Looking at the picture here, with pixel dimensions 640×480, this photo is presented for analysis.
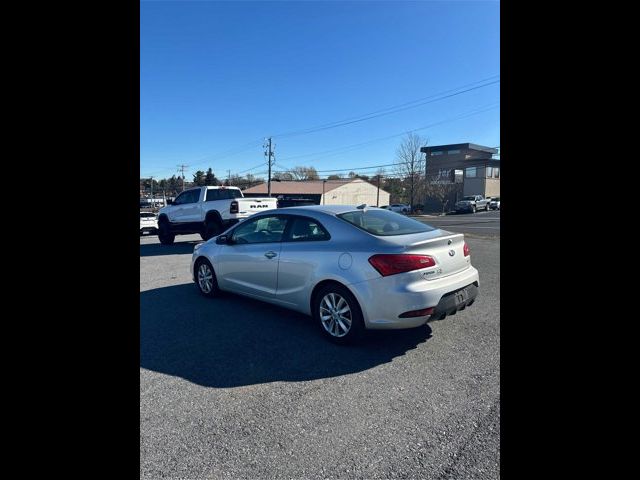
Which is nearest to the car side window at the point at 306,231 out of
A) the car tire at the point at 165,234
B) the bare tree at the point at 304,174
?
the car tire at the point at 165,234

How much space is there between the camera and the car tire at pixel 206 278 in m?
5.82

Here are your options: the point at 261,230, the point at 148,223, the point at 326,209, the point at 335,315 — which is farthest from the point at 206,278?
the point at 148,223

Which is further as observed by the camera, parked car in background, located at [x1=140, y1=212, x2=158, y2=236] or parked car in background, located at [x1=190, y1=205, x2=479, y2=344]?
parked car in background, located at [x1=140, y1=212, x2=158, y2=236]

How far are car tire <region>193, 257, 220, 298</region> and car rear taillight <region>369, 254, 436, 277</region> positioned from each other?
10.1ft

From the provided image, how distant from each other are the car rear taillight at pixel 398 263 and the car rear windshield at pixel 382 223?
17.1 inches

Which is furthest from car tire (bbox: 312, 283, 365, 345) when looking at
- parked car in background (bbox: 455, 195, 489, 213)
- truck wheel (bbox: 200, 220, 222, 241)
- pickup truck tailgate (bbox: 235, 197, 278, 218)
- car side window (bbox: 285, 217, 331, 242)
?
parked car in background (bbox: 455, 195, 489, 213)

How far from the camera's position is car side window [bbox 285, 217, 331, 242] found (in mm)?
4359

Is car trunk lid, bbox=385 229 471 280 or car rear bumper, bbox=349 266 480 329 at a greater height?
car trunk lid, bbox=385 229 471 280

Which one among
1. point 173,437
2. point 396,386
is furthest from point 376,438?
point 173,437

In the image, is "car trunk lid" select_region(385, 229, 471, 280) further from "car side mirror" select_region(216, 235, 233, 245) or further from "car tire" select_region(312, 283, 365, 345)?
"car side mirror" select_region(216, 235, 233, 245)

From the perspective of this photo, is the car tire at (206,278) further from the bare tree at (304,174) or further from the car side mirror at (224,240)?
the bare tree at (304,174)
